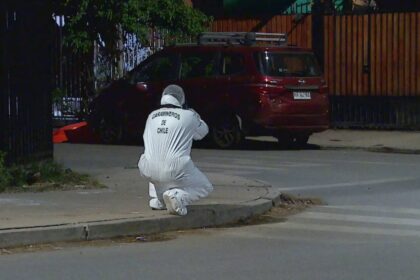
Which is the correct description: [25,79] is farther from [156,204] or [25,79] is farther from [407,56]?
[407,56]

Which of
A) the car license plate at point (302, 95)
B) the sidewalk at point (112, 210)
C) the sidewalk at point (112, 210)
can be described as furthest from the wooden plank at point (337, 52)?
the sidewalk at point (112, 210)

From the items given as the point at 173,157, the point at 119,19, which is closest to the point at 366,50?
the point at 119,19

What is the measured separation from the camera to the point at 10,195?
1285 cm

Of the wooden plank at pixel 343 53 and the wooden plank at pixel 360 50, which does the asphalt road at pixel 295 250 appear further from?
the wooden plank at pixel 343 53

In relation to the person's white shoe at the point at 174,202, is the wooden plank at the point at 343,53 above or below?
above

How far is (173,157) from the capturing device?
11195mm

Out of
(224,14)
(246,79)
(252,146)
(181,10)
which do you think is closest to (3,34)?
(246,79)

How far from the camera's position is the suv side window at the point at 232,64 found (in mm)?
20219

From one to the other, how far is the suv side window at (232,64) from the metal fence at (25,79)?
20.3 feet

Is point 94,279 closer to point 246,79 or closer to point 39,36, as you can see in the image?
point 39,36

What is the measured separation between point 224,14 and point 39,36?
508 inches

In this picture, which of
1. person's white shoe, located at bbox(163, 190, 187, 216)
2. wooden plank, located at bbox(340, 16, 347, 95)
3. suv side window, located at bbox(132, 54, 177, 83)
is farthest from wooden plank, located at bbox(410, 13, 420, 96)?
person's white shoe, located at bbox(163, 190, 187, 216)

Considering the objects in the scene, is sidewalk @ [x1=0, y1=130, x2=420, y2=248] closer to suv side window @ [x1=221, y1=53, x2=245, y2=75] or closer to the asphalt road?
the asphalt road

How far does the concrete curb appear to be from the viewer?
1020 centimetres
